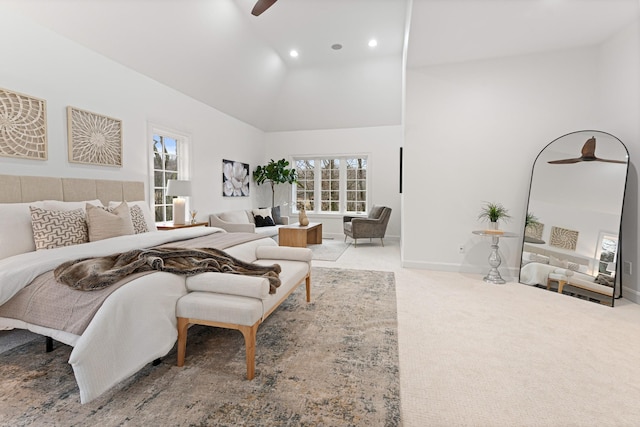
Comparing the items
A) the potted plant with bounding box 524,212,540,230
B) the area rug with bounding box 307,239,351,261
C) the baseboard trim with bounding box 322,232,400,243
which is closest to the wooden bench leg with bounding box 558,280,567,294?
the potted plant with bounding box 524,212,540,230

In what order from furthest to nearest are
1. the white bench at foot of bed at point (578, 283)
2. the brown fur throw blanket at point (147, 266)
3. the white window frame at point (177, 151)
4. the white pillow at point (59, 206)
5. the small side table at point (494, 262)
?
the white window frame at point (177, 151) < the small side table at point (494, 262) < the white bench at foot of bed at point (578, 283) < the white pillow at point (59, 206) < the brown fur throw blanket at point (147, 266)

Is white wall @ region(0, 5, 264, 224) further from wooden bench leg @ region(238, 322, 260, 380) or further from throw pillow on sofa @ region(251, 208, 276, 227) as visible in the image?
wooden bench leg @ region(238, 322, 260, 380)

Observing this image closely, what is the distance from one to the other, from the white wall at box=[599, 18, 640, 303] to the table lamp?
212 inches

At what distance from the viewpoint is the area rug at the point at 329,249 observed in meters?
5.18

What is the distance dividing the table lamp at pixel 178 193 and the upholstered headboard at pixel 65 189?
0.37m

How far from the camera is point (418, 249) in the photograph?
437 cm

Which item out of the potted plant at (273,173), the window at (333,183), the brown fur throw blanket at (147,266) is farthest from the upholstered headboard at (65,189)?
the window at (333,183)

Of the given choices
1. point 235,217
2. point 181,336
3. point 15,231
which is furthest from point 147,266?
point 235,217

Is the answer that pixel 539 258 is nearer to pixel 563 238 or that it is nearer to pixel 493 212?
pixel 563 238

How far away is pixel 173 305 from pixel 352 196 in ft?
20.0

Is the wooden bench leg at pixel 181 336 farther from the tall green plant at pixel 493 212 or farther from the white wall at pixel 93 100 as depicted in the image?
the tall green plant at pixel 493 212

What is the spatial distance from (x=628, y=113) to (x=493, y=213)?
1.65 meters

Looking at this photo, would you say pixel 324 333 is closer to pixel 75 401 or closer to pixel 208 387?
pixel 208 387

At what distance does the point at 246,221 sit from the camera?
6129mm
